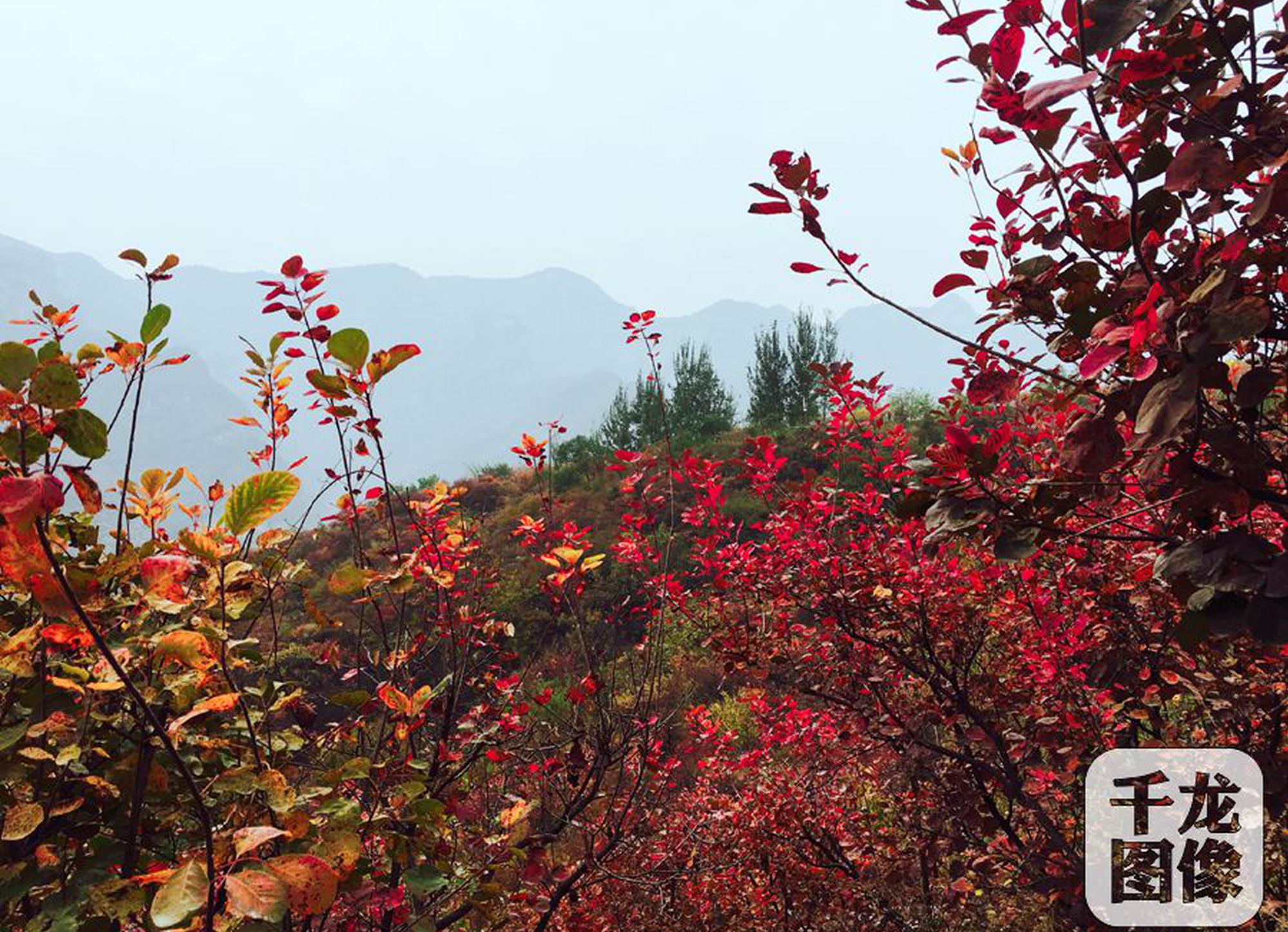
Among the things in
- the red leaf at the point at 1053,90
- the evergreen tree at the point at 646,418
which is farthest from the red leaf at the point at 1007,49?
the evergreen tree at the point at 646,418

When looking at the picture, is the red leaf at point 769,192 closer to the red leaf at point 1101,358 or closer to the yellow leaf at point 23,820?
the red leaf at point 1101,358

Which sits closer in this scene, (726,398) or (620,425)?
(620,425)

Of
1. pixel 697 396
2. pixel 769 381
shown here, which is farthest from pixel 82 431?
pixel 697 396

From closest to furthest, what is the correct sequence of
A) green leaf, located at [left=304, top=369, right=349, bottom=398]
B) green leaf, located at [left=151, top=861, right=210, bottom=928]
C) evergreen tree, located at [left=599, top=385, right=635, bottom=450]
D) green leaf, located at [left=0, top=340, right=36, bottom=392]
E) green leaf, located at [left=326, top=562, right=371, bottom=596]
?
green leaf, located at [left=151, top=861, right=210, bottom=928], green leaf, located at [left=0, top=340, right=36, bottom=392], green leaf, located at [left=326, top=562, right=371, bottom=596], green leaf, located at [left=304, top=369, right=349, bottom=398], evergreen tree, located at [left=599, top=385, right=635, bottom=450]

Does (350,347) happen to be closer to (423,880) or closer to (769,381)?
(423,880)

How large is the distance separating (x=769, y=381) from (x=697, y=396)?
7.37ft

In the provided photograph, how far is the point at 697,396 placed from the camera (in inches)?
838

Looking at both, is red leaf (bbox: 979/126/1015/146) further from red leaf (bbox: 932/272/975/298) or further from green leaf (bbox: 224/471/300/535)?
green leaf (bbox: 224/471/300/535)

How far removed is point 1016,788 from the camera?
8.32ft

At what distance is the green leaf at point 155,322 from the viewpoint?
55.9 inches

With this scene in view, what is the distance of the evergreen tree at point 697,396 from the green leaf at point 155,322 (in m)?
16.4
